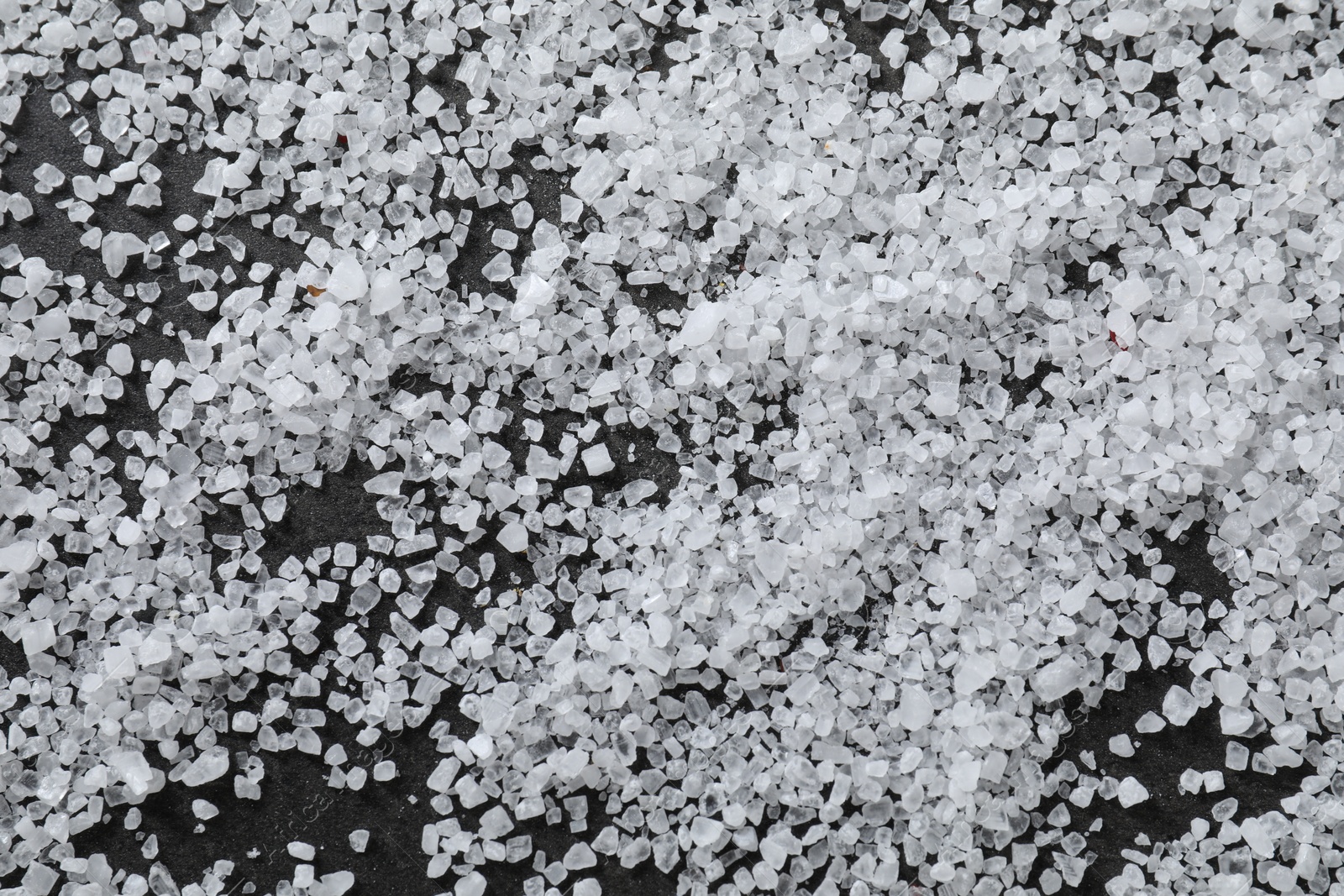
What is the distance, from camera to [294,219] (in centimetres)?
129

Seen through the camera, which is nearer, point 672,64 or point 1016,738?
point 1016,738

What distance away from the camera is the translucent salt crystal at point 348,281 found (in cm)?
124

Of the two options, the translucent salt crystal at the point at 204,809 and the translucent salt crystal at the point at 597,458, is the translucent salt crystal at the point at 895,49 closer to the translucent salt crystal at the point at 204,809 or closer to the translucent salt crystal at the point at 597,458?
the translucent salt crystal at the point at 597,458

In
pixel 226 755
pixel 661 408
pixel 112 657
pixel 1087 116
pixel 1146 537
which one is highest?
pixel 1087 116

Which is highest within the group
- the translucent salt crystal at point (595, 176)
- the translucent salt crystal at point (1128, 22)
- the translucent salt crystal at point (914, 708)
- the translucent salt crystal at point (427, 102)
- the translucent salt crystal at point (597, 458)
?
the translucent salt crystal at point (1128, 22)

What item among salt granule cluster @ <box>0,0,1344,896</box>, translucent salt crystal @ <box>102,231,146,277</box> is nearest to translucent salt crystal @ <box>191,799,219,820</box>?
salt granule cluster @ <box>0,0,1344,896</box>

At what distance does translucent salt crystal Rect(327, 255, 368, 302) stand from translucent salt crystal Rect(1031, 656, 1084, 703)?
93cm

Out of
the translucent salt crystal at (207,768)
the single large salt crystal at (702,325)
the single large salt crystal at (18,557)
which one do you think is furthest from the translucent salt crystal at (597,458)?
the single large salt crystal at (18,557)

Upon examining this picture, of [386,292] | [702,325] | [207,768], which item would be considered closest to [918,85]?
[702,325]

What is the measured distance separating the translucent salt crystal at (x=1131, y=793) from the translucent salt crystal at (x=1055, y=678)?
14cm

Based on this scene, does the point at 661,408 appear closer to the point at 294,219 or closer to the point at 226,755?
the point at 294,219

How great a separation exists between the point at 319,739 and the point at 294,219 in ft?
2.13

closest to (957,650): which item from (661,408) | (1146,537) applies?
(1146,537)

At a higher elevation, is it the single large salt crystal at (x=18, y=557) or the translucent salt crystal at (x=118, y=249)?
the translucent salt crystal at (x=118, y=249)
